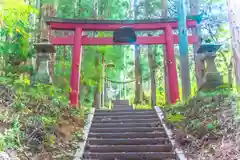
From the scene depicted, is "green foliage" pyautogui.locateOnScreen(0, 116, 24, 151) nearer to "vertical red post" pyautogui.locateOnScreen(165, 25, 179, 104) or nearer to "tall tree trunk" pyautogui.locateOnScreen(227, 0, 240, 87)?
"tall tree trunk" pyautogui.locateOnScreen(227, 0, 240, 87)

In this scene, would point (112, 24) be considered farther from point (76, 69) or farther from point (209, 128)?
point (209, 128)

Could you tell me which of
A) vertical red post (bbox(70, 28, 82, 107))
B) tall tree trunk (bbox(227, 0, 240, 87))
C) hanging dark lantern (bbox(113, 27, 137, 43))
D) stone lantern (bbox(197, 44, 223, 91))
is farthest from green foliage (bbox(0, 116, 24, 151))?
hanging dark lantern (bbox(113, 27, 137, 43))

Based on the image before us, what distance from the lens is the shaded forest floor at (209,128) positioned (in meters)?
4.28

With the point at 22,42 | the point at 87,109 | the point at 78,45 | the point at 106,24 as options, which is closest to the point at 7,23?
the point at 22,42

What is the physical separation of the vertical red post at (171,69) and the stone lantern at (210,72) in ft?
5.91

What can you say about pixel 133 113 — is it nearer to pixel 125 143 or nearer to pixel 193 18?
pixel 125 143

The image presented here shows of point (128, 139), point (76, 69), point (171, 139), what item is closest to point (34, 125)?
point (128, 139)

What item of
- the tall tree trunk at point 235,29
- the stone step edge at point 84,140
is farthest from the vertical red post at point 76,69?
the tall tree trunk at point 235,29

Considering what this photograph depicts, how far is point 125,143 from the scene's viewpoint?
18.9 ft

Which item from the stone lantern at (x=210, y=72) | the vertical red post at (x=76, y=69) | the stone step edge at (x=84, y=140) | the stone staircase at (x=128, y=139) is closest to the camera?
the stone step edge at (x=84, y=140)

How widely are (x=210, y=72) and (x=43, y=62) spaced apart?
4.90 meters

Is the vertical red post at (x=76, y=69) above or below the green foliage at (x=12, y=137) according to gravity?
above

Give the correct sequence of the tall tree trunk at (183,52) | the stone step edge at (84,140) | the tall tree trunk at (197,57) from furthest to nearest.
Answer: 1. the tall tree trunk at (197,57)
2. the tall tree trunk at (183,52)
3. the stone step edge at (84,140)

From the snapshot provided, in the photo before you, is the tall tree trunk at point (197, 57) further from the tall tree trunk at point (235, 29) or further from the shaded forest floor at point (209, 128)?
the tall tree trunk at point (235, 29)
